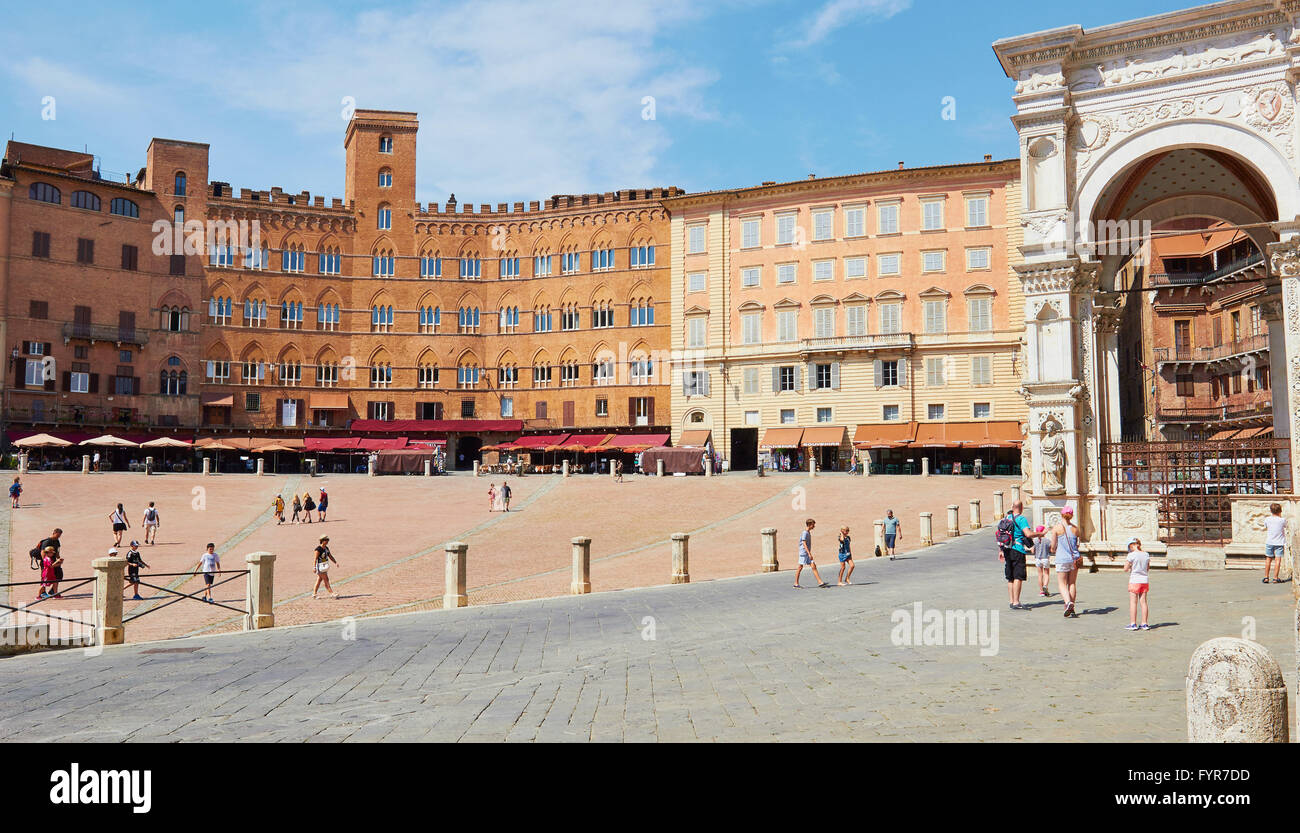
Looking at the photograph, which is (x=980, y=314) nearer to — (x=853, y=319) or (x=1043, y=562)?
(x=853, y=319)

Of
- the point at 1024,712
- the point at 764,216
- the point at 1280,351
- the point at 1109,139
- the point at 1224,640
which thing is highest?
the point at 764,216

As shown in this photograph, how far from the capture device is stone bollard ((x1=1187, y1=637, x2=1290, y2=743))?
15.2 feet

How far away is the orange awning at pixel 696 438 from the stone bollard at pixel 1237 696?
178 feet

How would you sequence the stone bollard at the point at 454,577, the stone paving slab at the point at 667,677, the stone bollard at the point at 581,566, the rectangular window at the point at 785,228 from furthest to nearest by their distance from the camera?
the rectangular window at the point at 785,228 → the stone bollard at the point at 581,566 → the stone bollard at the point at 454,577 → the stone paving slab at the point at 667,677

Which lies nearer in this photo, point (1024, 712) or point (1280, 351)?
point (1024, 712)

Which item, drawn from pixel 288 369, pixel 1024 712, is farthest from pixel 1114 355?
pixel 288 369

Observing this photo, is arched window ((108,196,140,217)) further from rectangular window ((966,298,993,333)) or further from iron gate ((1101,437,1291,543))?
iron gate ((1101,437,1291,543))

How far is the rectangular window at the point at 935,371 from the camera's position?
182ft

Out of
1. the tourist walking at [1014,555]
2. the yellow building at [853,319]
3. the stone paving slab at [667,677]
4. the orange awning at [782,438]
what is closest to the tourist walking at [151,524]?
the stone paving slab at [667,677]

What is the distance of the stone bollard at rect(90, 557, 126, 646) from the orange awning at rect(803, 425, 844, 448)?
44.8m

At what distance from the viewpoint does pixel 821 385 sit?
57625 mm

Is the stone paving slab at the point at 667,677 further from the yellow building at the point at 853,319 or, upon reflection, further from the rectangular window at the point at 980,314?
the rectangular window at the point at 980,314

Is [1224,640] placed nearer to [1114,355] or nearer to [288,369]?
[1114,355]
